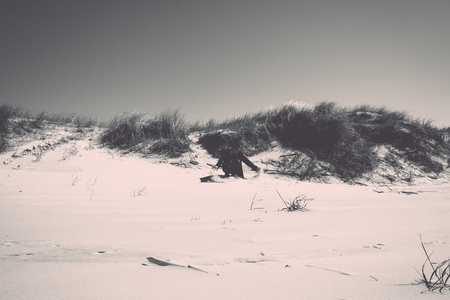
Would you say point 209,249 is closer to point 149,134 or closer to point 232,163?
point 232,163

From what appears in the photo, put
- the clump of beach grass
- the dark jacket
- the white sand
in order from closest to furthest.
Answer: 1. the white sand
2. the dark jacket
3. the clump of beach grass

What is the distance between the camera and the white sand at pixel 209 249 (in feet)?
2.66

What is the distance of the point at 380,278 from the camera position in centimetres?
93

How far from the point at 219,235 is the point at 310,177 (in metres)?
5.20

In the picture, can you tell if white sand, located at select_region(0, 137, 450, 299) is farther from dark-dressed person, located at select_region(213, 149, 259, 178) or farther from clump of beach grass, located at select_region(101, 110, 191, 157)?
clump of beach grass, located at select_region(101, 110, 191, 157)

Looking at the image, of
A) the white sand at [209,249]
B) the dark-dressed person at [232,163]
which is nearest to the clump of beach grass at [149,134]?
the dark-dressed person at [232,163]

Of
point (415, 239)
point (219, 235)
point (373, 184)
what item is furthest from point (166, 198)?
point (373, 184)

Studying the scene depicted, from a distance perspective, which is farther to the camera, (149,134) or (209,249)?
(149,134)

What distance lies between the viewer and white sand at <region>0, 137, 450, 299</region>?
2.66 feet

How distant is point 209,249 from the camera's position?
122cm

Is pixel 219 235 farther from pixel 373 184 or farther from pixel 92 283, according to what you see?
pixel 373 184

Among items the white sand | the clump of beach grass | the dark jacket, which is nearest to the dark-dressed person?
the dark jacket

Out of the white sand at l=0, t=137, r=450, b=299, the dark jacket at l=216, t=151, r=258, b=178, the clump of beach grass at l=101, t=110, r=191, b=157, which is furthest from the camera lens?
the clump of beach grass at l=101, t=110, r=191, b=157

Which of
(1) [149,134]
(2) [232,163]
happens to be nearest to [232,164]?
(2) [232,163]
